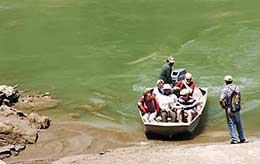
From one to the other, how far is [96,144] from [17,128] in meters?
2.45

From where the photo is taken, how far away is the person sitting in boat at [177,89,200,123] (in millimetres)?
16078

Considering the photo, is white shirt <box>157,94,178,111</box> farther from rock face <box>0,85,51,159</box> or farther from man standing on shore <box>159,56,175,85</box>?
rock face <box>0,85,51,159</box>

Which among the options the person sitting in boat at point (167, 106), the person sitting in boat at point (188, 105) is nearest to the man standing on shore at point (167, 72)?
the person sitting in boat at point (188, 105)

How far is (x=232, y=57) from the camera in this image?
80.6 ft

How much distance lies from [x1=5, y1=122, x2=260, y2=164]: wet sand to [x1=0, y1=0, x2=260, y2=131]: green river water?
725mm

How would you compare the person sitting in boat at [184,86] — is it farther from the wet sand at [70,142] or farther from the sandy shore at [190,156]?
the sandy shore at [190,156]

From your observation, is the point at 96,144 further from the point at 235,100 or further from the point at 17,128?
the point at 235,100

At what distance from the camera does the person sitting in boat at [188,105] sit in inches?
633

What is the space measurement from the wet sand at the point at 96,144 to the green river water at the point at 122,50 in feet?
2.38

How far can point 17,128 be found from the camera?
54.5 feet

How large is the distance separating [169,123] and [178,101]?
3.06ft

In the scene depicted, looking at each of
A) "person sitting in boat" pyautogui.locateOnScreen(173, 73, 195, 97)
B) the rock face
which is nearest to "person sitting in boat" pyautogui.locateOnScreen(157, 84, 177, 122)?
"person sitting in boat" pyautogui.locateOnScreen(173, 73, 195, 97)

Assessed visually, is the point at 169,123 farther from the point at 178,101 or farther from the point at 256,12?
the point at 256,12

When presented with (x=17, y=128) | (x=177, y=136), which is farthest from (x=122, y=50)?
(x=177, y=136)
